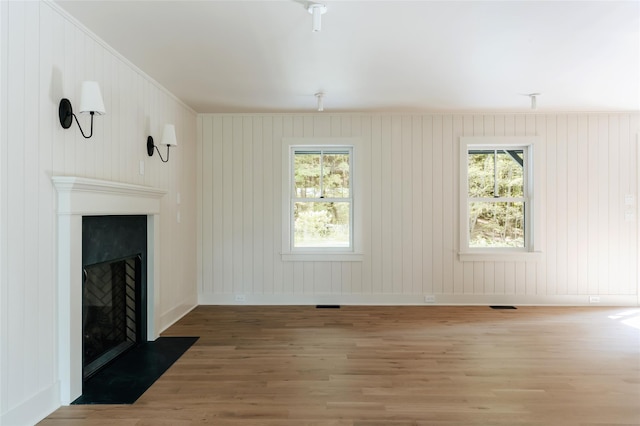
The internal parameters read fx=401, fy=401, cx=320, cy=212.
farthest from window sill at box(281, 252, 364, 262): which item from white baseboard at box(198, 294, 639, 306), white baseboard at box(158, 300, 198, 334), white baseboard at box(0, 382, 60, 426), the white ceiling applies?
white baseboard at box(0, 382, 60, 426)

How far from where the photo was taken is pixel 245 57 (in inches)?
125

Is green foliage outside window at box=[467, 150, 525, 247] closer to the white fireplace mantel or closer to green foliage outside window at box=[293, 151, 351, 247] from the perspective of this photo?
green foliage outside window at box=[293, 151, 351, 247]

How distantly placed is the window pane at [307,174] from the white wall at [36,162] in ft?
7.94

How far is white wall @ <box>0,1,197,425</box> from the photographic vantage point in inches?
79.7

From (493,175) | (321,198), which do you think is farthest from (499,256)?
(321,198)

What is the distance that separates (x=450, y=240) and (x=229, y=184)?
2.86 meters

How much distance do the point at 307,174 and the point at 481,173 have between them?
2219 millimetres

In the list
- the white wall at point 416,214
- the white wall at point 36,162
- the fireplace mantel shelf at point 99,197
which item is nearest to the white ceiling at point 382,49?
the white wall at point 36,162

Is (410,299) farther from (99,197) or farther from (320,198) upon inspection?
(99,197)

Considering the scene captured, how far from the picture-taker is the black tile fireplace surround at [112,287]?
2.75m

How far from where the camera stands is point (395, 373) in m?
2.88

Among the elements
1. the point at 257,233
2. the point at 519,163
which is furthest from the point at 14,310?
the point at 519,163

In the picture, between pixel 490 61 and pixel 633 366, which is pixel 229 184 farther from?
pixel 633 366

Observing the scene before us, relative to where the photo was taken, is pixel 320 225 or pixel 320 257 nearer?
pixel 320 257
